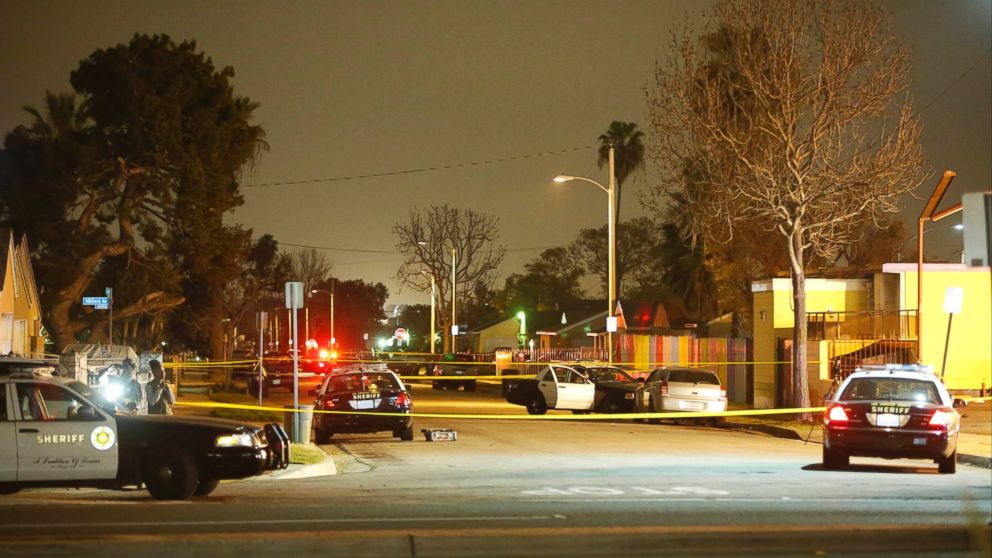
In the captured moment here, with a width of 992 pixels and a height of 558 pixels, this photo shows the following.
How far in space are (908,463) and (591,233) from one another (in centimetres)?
9413

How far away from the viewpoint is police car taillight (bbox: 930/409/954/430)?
16219 millimetres

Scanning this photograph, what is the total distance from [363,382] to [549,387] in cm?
878

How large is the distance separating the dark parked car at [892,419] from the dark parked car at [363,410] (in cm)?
921

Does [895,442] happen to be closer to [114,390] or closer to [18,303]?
[114,390]

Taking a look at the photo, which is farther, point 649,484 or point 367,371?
point 367,371

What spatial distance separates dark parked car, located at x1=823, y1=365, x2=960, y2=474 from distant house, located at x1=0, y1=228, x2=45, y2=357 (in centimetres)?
2260

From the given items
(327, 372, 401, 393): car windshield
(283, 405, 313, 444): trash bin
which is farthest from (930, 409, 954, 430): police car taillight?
(283, 405, 313, 444): trash bin

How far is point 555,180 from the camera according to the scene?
37125 mm

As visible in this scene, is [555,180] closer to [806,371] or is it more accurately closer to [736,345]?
[736,345]

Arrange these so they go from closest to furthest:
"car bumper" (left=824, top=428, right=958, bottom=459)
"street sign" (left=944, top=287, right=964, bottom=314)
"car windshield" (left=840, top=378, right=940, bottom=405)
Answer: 1. "car bumper" (left=824, top=428, right=958, bottom=459)
2. "car windshield" (left=840, top=378, right=940, bottom=405)
3. "street sign" (left=944, top=287, right=964, bottom=314)

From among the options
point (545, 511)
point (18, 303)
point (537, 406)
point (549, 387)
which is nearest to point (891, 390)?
point (545, 511)

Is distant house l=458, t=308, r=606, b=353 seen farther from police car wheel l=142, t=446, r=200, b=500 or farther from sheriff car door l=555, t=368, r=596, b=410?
police car wheel l=142, t=446, r=200, b=500

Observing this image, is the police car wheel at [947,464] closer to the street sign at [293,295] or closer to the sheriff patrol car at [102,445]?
the sheriff patrol car at [102,445]

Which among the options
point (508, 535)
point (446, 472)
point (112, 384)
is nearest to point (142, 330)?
point (112, 384)
